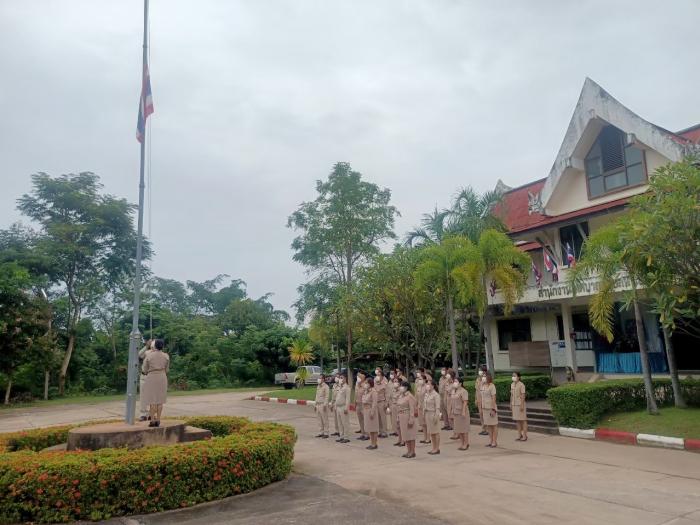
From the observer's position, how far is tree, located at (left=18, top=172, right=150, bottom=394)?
29094mm

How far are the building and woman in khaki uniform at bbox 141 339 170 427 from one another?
9.61m

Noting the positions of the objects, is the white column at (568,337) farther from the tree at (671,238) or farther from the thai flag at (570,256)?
the tree at (671,238)

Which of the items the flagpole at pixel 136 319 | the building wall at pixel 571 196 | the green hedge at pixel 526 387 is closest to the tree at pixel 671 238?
the green hedge at pixel 526 387

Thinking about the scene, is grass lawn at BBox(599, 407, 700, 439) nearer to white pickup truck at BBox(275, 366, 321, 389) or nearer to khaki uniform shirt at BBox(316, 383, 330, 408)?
khaki uniform shirt at BBox(316, 383, 330, 408)

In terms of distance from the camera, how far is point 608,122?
1586cm

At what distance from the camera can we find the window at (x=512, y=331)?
64.8ft

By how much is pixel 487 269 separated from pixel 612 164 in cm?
537

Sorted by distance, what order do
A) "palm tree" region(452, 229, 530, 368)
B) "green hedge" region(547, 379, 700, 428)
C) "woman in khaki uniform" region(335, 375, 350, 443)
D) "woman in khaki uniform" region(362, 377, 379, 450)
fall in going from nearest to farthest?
"woman in khaki uniform" region(362, 377, 379, 450) < "green hedge" region(547, 379, 700, 428) < "woman in khaki uniform" region(335, 375, 350, 443) < "palm tree" region(452, 229, 530, 368)

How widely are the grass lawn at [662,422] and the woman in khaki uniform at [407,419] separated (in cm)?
440

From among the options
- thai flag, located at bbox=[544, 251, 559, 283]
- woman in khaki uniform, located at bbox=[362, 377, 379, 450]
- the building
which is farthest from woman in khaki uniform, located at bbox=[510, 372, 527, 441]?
thai flag, located at bbox=[544, 251, 559, 283]

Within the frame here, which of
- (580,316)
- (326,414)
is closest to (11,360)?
(326,414)

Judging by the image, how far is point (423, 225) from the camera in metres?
18.4

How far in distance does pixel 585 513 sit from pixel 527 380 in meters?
10.2

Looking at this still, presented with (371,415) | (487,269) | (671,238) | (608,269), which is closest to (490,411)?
(371,415)
